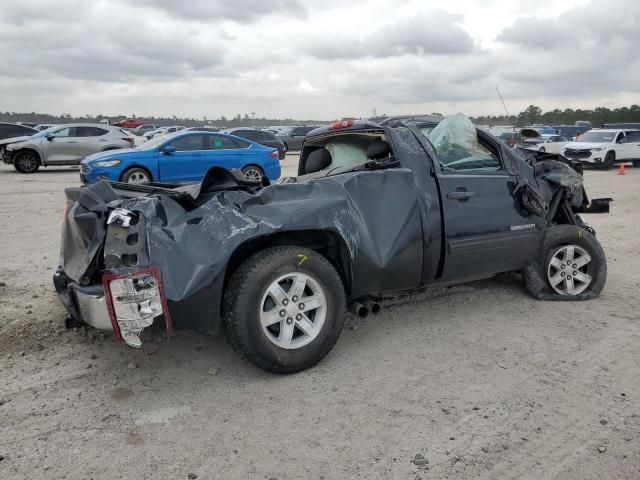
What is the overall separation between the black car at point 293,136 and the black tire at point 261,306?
25.0 meters

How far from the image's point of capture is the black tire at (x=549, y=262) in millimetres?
4727

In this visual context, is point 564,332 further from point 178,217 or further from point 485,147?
point 178,217

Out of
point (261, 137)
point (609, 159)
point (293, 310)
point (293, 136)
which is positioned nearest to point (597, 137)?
point (609, 159)

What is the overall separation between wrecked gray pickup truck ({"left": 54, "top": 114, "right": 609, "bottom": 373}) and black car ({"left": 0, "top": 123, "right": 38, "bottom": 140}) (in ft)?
64.8

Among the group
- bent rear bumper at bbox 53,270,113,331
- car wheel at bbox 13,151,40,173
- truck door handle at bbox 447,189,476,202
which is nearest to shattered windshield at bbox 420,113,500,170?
truck door handle at bbox 447,189,476,202

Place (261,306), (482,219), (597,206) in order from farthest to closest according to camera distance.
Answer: (597,206) < (482,219) < (261,306)

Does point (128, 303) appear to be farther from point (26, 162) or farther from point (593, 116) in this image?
point (593, 116)

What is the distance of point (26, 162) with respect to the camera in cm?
1777

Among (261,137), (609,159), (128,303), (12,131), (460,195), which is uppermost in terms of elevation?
(12,131)

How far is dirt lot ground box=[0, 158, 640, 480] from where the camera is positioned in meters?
2.61

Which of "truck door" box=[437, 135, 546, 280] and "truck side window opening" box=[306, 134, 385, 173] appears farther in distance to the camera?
"truck side window opening" box=[306, 134, 385, 173]

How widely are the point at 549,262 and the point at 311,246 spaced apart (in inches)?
92.2

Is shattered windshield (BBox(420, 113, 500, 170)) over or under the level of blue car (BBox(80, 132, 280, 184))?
over

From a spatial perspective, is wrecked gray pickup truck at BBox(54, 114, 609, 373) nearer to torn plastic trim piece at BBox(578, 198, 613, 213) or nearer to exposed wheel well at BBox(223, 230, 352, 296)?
exposed wheel well at BBox(223, 230, 352, 296)
